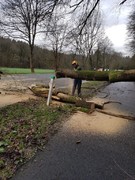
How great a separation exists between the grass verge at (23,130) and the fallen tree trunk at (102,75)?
144cm

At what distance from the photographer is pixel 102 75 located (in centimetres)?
604

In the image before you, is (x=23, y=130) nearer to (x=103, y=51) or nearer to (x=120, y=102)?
Answer: (x=120, y=102)

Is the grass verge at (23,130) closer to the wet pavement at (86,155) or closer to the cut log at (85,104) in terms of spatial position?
the wet pavement at (86,155)

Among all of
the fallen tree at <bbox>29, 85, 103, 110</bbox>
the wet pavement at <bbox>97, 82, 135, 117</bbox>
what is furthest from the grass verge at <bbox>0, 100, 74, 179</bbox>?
the wet pavement at <bbox>97, 82, 135, 117</bbox>

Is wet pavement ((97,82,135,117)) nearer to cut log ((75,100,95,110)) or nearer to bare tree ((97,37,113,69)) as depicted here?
cut log ((75,100,95,110))

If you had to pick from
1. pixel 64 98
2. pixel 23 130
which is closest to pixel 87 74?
pixel 23 130

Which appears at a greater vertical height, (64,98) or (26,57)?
(26,57)

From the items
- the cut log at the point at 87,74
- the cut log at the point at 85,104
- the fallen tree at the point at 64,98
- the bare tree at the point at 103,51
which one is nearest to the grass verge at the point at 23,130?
the cut log at the point at 85,104

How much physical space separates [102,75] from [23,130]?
2.50 m

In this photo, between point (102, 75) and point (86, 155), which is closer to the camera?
point (86, 155)

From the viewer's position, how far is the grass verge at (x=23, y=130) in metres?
4.15

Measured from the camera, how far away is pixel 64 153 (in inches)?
181

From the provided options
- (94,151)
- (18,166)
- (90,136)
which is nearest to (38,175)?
A: (18,166)

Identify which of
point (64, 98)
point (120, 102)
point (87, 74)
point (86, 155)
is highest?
point (87, 74)
